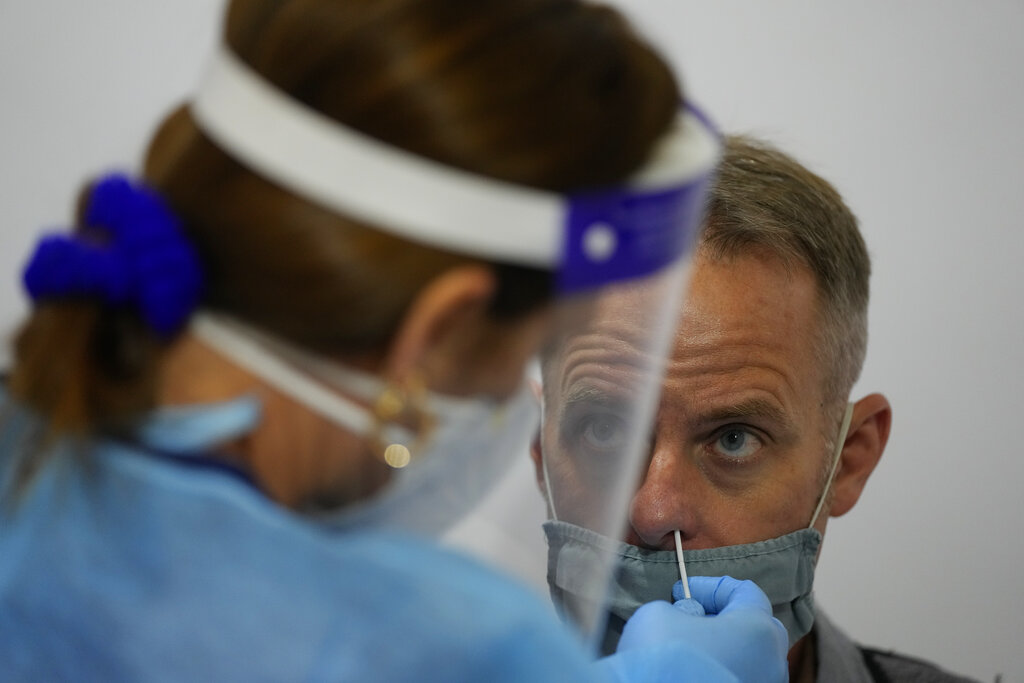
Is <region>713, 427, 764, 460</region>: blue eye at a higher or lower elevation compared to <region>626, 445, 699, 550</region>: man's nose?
higher

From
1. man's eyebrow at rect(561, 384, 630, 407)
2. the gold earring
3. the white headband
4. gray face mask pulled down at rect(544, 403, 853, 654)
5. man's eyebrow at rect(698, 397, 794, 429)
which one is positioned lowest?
gray face mask pulled down at rect(544, 403, 853, 654)

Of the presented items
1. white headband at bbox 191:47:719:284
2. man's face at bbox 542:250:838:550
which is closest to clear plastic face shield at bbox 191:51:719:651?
white headband at bbox 191:47:719:284

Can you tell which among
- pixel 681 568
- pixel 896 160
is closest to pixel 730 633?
pixel 681 568

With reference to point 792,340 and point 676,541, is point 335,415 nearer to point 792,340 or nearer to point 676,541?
point 676,541

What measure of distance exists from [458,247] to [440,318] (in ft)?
0.17

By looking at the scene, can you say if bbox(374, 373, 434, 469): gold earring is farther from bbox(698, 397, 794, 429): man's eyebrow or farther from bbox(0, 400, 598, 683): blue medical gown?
bbox(698, 397, 794, 429): man's eyebrow

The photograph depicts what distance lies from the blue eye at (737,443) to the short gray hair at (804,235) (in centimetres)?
13

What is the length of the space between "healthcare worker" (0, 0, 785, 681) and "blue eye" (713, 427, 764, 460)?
0.73m

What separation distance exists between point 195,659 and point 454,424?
9.7 inches

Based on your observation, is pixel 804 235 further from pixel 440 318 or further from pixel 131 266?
pixel 131 266

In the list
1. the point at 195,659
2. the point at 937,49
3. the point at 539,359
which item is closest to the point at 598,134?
the point at 539,359

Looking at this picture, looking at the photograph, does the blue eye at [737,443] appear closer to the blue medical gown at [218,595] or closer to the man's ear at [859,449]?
the man's ear at [859,449]

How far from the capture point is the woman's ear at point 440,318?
73 centimetres

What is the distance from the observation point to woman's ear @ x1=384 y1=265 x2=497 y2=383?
0.73 meters
